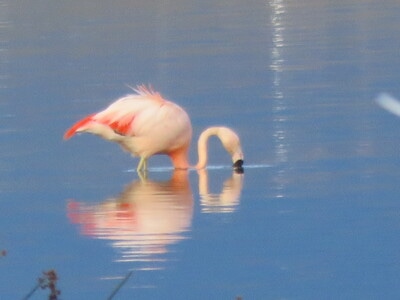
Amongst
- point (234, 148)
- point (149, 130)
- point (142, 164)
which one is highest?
point (149, 130)

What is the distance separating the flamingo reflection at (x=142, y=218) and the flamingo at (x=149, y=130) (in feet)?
2.23

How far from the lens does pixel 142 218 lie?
8445mm

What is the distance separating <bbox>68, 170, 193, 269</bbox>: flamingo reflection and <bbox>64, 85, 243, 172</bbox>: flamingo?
2.23 ft

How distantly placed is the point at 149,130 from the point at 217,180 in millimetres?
976

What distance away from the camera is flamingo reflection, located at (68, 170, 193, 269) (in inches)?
302

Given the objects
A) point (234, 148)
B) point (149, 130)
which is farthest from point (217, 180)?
point (149, 130)

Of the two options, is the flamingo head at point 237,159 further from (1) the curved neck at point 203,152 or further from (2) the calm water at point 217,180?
(1) the curved neck at point 203,152

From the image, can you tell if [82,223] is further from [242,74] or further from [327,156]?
[242,74]

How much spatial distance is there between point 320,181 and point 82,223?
1.79 metres

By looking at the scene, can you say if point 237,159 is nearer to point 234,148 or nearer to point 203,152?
point 234,148

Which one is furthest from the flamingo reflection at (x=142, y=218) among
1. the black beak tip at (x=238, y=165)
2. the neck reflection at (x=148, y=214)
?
the black beak tip at (x=238, y=165)

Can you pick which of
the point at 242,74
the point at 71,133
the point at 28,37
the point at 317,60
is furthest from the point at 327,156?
the point at 28,37

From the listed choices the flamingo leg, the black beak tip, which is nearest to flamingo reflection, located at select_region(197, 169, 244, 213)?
the black beak tip

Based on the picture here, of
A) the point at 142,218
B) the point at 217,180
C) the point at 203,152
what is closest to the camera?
the point at 142,218
